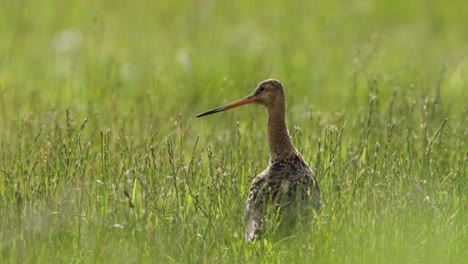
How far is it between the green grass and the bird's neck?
196 millimetres

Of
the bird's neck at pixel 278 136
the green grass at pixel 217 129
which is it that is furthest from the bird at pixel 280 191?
the green grass at pixel 217 129

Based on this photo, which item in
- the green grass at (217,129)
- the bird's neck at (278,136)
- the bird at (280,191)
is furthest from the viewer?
the bird's neck at (278,136)

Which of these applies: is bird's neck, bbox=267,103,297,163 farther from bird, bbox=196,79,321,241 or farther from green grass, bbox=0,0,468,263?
green grass, bbox=0,0,468,263

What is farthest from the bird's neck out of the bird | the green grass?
the green grass

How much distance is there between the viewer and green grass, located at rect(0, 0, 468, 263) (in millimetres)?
6195

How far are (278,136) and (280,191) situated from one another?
742 mm

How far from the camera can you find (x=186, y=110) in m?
10.5

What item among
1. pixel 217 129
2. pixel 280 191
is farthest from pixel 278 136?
pixel 217 129

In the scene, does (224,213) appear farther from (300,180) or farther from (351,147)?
(351,147)

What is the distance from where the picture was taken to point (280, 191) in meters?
6.57

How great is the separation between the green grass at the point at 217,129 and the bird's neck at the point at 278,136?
7.7 inches

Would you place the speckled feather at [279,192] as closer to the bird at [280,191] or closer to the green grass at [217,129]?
the bird at [280,191]

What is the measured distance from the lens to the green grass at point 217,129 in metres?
6.20

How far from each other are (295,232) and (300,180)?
387mm
